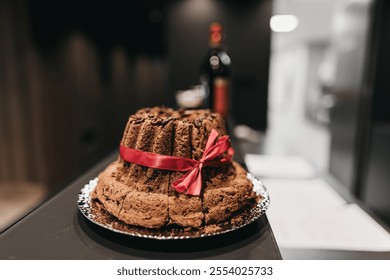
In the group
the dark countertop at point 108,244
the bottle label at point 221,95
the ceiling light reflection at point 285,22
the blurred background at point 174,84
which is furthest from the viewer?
the ceiling light reflection at point 285,22

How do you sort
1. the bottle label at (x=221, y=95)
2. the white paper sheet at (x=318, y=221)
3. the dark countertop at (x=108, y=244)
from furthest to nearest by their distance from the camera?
the bottle label at (x=221, y=95) < the white paper sheet at (x=318, y=221) < the dark countertop at (x=108, y=244)

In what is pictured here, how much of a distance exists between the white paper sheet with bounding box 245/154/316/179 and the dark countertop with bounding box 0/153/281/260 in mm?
1342

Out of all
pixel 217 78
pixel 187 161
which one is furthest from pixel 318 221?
pixel 217 78

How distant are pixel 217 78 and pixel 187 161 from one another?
5.79 feet

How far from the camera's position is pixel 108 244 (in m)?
0.74

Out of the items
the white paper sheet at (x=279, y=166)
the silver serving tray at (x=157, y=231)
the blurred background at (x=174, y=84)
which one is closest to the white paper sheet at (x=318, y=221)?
the white paper sheet at (x=279, y=166)

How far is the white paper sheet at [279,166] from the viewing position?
2.19 metres

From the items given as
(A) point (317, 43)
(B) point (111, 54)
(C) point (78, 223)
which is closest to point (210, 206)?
(C) point (78, 223)

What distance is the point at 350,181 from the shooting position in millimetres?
3758

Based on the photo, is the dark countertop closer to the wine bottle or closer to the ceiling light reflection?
the wine bottle

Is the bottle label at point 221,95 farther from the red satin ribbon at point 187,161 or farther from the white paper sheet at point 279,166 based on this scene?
the red satin ribbon at point 187,161

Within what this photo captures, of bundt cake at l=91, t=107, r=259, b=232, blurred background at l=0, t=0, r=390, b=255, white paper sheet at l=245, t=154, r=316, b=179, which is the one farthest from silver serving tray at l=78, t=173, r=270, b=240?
blurred background at l=0, t=0, r=390, b=255

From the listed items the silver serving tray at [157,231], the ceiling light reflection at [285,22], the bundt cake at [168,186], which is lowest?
the silver serving tray at [157,231]

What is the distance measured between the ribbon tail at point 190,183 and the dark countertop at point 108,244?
0.12m
